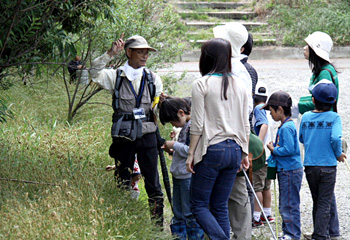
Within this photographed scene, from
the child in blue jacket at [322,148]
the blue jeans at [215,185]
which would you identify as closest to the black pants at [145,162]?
the blue jeans at [215,185]

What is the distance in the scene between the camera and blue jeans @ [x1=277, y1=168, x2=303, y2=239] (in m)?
4.89

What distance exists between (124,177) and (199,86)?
1.38m

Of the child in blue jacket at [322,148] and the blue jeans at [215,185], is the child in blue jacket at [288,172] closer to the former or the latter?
the child in blue jacket at [322,148]

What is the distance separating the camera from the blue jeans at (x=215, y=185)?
13.0 ft

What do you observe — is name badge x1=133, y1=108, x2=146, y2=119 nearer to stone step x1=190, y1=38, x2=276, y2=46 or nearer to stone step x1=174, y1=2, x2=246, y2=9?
stone step x1=190, y1=38, x2=276, y2=46

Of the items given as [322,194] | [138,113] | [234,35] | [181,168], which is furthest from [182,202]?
[234,35]

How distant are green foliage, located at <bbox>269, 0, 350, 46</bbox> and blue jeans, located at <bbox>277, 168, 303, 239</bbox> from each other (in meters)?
11.6

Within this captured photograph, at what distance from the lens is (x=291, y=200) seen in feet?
16.1

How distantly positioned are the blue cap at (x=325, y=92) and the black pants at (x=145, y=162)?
1474 millimetres

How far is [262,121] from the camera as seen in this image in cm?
536

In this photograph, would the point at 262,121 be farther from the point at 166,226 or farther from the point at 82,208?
the point at 82,208

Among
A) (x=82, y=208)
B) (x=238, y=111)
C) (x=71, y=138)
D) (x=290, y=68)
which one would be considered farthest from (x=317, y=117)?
(x=290, y=68)

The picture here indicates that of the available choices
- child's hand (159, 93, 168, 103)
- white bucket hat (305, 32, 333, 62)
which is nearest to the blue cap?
white bucket hat (305, 32, 333, 62)

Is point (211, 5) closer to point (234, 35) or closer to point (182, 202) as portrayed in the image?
point (234, 35)
